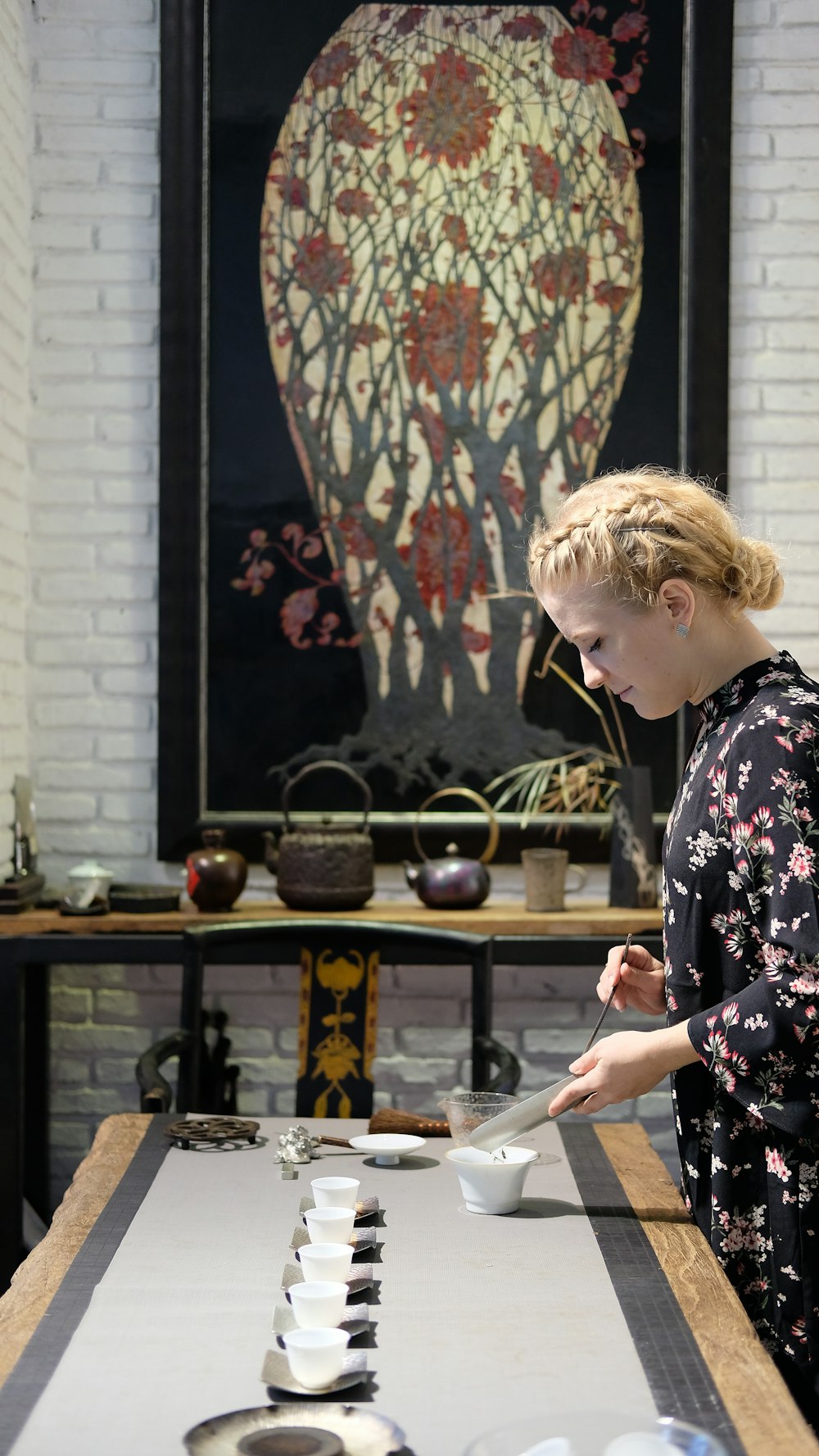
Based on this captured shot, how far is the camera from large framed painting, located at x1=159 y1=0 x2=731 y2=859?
3.46 meters

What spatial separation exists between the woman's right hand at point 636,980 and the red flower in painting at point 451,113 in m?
2.20

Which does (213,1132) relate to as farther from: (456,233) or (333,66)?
(333,66)

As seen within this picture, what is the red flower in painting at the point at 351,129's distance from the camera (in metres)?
3.46

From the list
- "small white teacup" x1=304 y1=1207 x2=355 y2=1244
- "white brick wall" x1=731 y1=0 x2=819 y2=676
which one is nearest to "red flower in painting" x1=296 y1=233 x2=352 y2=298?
"white brick wall" x1=731 y1=0 x2=819 y2=676

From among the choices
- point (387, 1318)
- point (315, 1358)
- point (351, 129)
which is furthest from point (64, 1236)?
point (351, 129)

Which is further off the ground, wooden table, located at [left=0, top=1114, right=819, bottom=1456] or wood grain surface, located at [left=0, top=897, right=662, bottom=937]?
wood grain surface, located at [left=0, top=897, right=662, bottom=937]

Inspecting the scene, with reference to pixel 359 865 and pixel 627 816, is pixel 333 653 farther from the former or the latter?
pixel 627 816

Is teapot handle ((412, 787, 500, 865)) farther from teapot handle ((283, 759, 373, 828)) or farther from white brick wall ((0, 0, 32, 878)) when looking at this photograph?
white brick wall ((0, 0, 32, 878))

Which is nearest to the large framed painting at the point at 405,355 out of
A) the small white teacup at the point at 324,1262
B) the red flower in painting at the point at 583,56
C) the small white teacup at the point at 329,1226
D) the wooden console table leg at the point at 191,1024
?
the red flower in painting at the point at 583,56

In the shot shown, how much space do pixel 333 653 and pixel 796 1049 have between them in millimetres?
2056

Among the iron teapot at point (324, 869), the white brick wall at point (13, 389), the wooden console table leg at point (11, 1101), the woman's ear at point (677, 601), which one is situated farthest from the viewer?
the white brick wall at point (13, 389)

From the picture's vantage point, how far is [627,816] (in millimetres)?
3283

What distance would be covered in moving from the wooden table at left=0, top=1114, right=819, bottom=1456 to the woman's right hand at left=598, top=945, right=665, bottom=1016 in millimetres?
216

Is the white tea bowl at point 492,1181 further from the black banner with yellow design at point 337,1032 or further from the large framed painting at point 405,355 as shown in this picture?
the large framed painting at point 405,355
